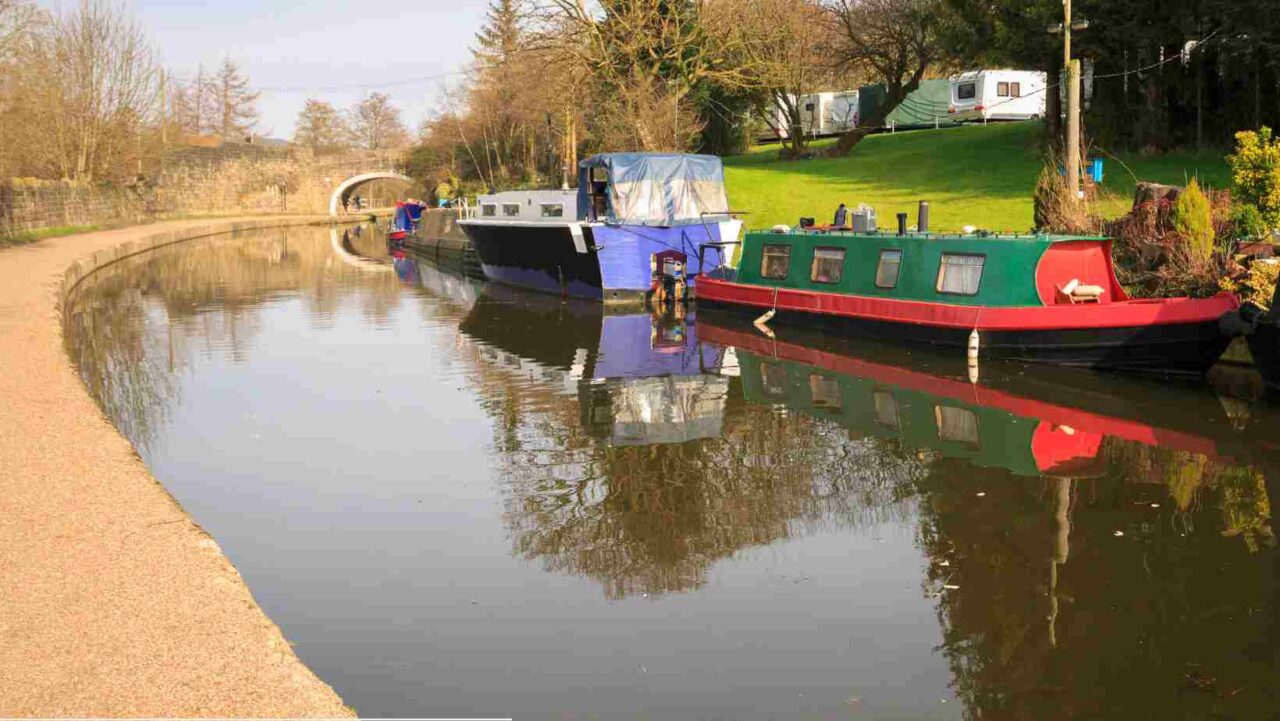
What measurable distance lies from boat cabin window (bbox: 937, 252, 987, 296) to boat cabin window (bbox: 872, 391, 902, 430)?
9.82 ft

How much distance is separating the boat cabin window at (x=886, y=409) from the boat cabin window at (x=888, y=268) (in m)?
3.74

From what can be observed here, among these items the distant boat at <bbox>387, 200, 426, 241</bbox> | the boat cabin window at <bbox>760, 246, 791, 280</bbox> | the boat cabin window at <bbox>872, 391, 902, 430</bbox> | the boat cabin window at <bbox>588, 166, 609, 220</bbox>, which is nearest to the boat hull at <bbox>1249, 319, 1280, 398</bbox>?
the boat cabin window at <bbox>872, 391, 902, 430</bbox>

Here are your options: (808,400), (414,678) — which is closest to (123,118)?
(808,400)

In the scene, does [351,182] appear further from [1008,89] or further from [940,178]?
[940,178]

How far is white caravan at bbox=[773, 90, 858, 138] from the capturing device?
4969 cm

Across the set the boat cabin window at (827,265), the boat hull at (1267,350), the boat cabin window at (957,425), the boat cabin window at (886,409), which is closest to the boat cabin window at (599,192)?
the boat cabin window at (827,265)

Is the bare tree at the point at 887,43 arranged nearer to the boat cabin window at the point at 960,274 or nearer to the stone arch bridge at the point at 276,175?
the boat cabin window at the point at 960,274

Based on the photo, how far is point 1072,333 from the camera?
1488 cm

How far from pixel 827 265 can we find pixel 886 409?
5.99 metres

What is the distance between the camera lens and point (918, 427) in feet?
40.5

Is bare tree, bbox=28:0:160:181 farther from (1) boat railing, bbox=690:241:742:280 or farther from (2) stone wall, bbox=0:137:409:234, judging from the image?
(1) boat railing, bbox=690:241:742:280

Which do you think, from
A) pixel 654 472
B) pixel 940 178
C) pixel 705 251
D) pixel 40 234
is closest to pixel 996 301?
pixel 654 472

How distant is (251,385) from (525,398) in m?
3.61

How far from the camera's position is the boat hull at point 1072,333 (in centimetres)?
1405
